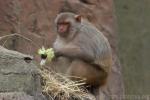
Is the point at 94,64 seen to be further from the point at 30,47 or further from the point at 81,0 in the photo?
the point at 81,0

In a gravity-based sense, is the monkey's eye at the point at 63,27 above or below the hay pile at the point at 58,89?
above

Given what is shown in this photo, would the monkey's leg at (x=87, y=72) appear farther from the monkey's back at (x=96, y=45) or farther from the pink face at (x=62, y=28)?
the pink face at (x=62, y=28)

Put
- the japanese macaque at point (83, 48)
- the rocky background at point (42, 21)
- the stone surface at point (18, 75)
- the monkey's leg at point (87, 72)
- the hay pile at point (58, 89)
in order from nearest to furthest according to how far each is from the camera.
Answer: the stone surface at point (18, 75)
the hay pile at point (58, 89)
the monkey's leg at point (87, 72)
the japanese macaque at point (83, 48)
the rocky background at point (42, 21)

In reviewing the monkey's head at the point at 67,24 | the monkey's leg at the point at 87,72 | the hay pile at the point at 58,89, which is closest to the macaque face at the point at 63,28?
the monkey's head at the point at 67,24

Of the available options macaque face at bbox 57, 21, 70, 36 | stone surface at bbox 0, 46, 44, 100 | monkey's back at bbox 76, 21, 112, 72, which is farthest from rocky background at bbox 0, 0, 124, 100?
stone surface at bbox 0, 46, 44, 100

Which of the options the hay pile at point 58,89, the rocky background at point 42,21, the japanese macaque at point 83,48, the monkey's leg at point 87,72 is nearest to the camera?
the hay pile at point 58,89

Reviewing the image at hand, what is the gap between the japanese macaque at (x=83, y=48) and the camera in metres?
8.59

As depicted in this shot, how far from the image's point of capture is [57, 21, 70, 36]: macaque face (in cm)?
859

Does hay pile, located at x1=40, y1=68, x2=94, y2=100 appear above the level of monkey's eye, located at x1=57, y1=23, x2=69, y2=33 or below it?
below

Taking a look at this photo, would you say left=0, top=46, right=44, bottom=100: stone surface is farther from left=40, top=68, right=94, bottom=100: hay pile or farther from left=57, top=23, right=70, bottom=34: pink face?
left=57, top=23, right=70, bottom=34: pink face

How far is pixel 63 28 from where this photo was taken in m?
8.64

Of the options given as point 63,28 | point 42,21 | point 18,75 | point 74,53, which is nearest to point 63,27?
point 63,28

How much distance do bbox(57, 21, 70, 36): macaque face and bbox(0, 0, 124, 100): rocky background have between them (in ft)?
1.60

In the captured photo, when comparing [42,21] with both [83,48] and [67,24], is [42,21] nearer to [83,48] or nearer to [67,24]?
[67,24]
